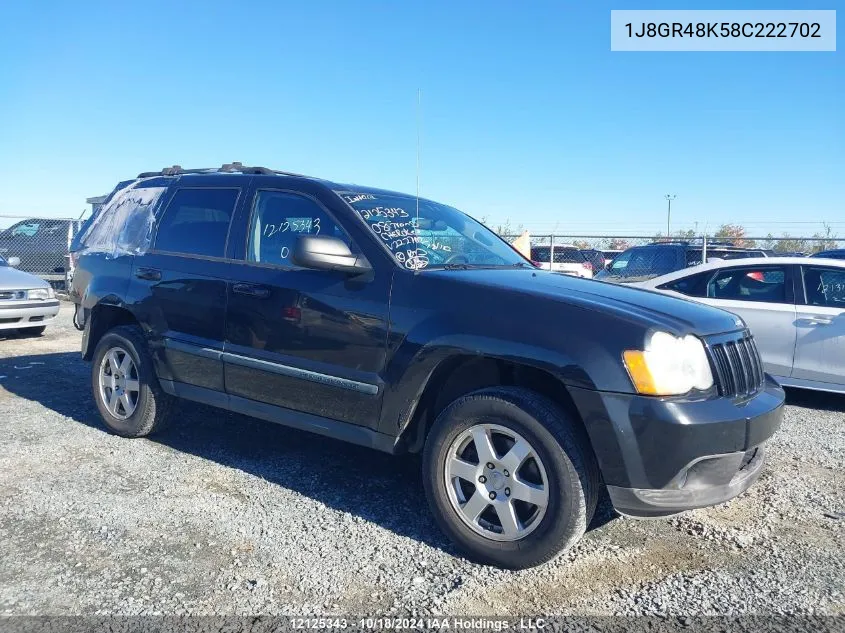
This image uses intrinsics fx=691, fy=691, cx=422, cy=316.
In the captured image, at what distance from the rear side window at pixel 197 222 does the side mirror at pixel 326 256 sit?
1068 millimetres

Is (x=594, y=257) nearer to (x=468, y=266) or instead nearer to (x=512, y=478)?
(x=468, y=266)

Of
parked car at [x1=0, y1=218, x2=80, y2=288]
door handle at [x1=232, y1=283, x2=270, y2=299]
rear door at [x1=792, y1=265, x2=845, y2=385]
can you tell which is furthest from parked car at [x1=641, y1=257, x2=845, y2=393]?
parked car at [x1=0, y1=218, x2=80, y2=288]

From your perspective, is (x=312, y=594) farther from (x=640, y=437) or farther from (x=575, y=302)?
(x=575, y=302)

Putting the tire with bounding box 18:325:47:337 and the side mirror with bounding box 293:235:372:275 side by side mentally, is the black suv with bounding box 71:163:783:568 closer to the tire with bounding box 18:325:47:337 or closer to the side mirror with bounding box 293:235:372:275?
the side mirror with bounding box 293:235:372:275

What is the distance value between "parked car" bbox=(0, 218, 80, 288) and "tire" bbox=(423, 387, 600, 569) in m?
15.5

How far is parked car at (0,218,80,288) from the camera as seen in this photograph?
16.3m

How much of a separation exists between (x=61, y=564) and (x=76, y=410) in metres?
2.98

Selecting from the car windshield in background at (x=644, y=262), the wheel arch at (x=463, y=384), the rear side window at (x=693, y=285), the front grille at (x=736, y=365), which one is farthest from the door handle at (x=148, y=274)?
the car windshield in background at (x=644, y=262)

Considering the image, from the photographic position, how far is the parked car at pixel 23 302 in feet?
31.6

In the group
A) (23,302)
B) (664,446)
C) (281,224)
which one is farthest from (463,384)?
(23,302)

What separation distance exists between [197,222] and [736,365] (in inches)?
139

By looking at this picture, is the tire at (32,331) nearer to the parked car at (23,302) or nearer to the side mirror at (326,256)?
the parked car at (23,302)

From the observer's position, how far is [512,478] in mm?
3254

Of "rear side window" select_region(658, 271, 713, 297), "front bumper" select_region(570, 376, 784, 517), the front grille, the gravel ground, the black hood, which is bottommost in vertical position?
the gravel ground
